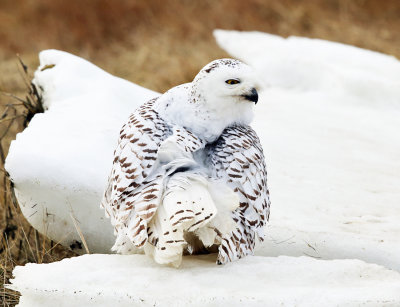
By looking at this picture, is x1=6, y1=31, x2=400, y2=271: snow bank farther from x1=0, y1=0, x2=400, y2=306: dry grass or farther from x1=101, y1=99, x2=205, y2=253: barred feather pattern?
x1=0, y1=0, x2=400, y2=306: dry grass

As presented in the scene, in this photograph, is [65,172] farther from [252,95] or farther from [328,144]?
[328,144]

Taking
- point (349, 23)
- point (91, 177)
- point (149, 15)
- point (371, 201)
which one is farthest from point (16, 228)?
point (349, 23)

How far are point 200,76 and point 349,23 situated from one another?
4.48 m

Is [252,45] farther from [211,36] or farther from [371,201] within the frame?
[371,201]

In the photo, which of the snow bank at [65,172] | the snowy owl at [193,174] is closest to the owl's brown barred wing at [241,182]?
the snowy owl at [193,174]

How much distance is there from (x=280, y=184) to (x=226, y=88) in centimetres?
123

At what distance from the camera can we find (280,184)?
307 centimetres

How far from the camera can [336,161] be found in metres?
3.46

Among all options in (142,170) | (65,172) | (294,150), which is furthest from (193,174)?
(294,150)

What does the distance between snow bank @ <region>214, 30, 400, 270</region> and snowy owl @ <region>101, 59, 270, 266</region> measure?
616 mm

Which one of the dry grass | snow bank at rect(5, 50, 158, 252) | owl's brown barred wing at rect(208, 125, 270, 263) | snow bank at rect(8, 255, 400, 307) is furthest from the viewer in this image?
the dry grass

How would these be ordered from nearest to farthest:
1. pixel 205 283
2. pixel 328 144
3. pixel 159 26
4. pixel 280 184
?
pixel 205 283, pixel 280 184, pixel 328 144, pixel 159 26

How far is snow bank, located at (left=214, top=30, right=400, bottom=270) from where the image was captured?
2.48m

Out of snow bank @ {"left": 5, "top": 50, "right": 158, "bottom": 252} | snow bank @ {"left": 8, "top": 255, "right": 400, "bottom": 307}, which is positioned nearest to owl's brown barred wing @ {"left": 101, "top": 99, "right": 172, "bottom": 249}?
snow bank @ {"left": 8, "top": 255, "right": 400, "bottom": 307}
